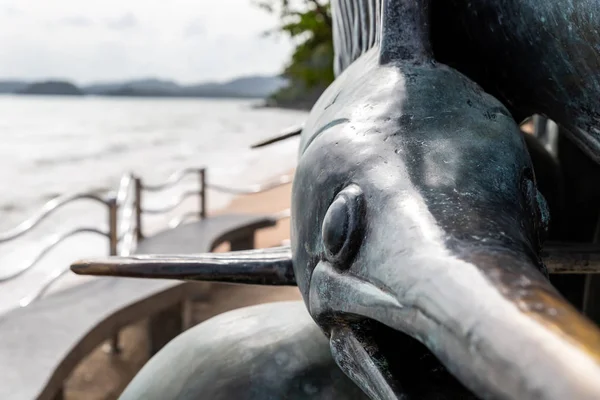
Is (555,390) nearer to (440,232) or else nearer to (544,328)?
(544,328)

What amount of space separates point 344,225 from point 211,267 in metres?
0.39

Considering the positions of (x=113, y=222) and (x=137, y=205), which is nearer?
(x=113, y=222)

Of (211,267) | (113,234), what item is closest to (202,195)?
(113,234)

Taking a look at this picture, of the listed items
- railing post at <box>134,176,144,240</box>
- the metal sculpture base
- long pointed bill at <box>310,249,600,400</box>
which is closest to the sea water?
railing post at <box>134,176,144,240</box>

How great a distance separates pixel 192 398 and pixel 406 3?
979 millimetres

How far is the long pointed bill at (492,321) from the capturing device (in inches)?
22.4

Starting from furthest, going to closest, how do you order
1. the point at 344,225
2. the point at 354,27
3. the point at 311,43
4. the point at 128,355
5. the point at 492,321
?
the point at 311,43 < the point at 128,355 < the point at 354,27 < the point at 344,225 < the point at 492,321

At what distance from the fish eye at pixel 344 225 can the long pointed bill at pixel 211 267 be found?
0.28m

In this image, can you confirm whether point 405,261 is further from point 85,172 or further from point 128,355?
A: point 85,172

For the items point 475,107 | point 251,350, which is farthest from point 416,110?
point 251,350

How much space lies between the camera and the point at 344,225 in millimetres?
953

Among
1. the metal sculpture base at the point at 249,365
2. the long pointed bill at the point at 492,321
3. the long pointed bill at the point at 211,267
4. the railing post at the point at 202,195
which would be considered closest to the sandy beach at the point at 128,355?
the railing post at the point at 202,195

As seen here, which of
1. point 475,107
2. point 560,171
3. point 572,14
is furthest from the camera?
point 560,171

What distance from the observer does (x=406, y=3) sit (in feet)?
3.80
